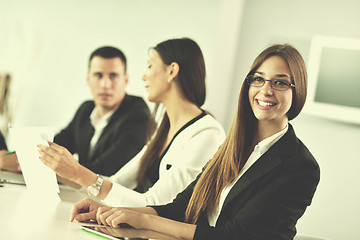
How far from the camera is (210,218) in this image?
74.1 inches

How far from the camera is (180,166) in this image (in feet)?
7.56

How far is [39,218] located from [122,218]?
0.34 metres

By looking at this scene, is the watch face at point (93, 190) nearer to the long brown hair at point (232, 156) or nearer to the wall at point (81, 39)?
the long brown hair at point (232, 156)

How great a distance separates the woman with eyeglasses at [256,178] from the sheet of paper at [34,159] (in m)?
0.29

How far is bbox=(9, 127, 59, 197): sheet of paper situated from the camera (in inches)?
77.7

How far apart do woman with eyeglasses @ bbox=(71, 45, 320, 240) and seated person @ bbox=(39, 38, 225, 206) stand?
289mm

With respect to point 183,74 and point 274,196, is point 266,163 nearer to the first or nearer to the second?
point 274,196

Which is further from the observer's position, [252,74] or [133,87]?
[133,87]

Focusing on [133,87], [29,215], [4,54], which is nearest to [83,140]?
[133,87]

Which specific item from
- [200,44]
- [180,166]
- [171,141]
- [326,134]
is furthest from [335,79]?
[180,166]

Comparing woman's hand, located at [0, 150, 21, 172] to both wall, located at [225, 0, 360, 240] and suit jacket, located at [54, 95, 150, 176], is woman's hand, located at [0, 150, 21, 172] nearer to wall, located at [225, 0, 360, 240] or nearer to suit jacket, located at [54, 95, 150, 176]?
suit jacket, located at [54, 95, 150, 176]

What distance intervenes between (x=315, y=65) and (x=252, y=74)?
2.17 meters

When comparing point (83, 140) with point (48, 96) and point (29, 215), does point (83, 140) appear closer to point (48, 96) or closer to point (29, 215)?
point (29, 215)

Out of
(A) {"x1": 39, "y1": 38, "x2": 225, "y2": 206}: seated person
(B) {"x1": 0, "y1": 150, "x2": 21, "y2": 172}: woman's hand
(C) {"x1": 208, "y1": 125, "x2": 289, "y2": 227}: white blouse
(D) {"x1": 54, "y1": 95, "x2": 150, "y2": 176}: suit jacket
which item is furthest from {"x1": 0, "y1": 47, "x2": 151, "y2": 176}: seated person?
(C) {"x1": 208, "y1": 125, "x2": 289, "y2": 227}: white blouse
